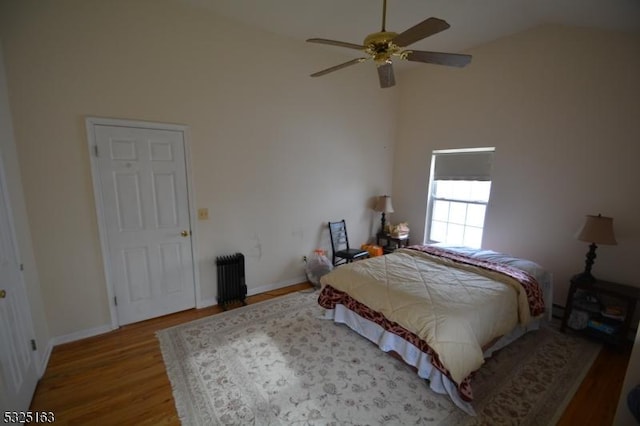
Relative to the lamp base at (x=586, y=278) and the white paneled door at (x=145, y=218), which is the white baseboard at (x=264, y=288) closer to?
the white paneled door at (x=145, y=218)

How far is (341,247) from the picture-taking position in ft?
13.9

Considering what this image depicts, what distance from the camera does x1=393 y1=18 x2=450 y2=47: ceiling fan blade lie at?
1.47 m

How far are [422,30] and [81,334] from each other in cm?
384

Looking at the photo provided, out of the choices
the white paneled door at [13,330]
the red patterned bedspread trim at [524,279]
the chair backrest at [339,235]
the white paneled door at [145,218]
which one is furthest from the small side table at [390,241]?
the white paneled door at [13,330]

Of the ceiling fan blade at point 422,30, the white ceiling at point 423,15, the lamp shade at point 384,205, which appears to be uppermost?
the white ceiling at point 423,15

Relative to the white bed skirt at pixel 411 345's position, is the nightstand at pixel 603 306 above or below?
above

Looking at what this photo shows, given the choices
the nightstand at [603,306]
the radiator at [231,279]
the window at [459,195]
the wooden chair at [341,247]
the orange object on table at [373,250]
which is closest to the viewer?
the nightstand at [603,306]

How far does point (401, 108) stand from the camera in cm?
452

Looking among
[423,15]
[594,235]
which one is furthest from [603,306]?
[423,15]

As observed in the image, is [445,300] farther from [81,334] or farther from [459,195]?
[81,334]

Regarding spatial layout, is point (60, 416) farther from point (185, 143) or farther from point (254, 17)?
point (254, 17)

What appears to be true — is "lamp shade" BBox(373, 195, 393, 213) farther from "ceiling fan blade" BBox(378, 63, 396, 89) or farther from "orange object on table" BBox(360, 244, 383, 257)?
"ceiling fan blade" BBox(378, 63, 396, 89)

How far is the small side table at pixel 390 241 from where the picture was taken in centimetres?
438

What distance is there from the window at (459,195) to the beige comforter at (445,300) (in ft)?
4.19
